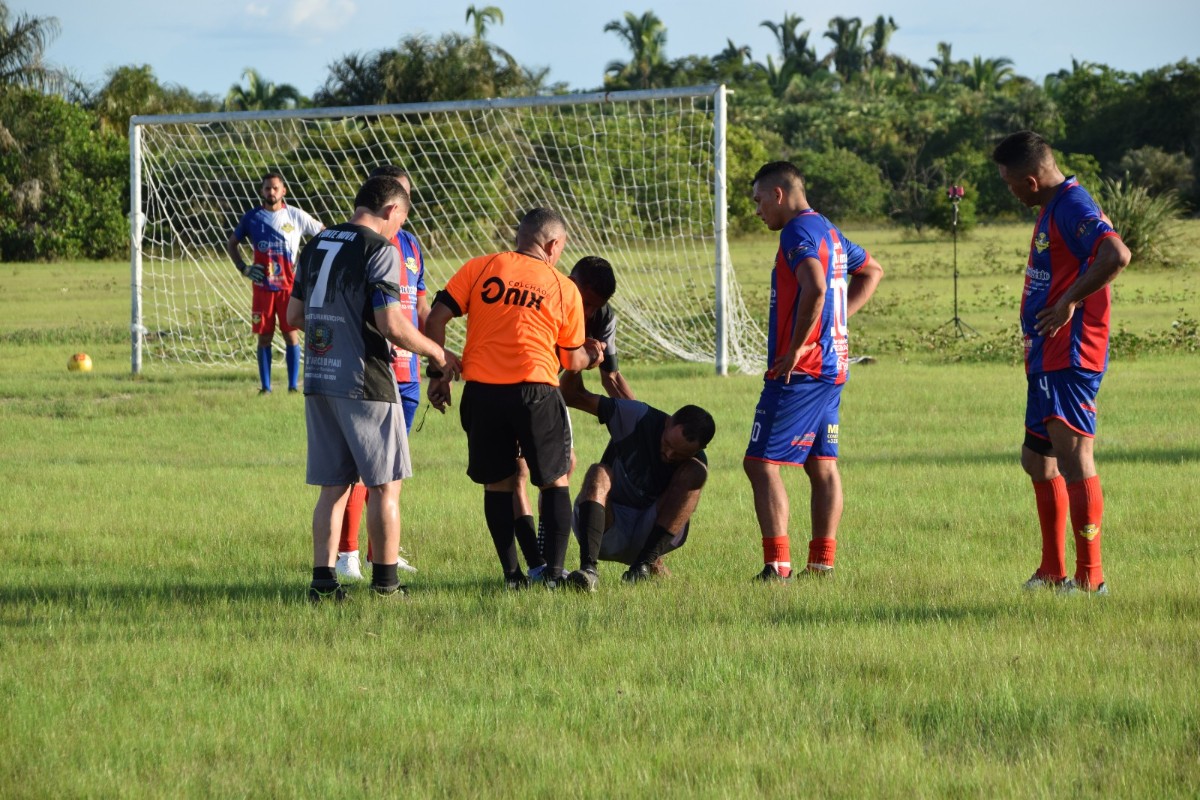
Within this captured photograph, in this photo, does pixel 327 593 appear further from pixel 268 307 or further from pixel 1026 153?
pixel 268 307

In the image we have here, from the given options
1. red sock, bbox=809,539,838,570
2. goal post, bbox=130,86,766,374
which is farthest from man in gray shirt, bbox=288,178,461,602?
goal post, bbox=130,86,766,374

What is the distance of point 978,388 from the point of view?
571 inches

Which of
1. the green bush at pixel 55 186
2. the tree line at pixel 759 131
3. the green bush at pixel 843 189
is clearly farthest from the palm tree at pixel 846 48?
the green bush at pixel 55 186

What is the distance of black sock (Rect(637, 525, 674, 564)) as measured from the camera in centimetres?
675

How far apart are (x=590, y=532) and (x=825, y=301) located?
1.57 m

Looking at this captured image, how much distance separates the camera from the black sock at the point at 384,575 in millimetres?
6242

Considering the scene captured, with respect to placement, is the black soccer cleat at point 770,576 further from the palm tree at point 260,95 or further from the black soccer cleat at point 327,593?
the palm tree at point 260,95

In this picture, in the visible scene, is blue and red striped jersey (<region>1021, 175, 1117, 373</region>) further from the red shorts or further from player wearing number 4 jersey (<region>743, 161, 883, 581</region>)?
the red shorts

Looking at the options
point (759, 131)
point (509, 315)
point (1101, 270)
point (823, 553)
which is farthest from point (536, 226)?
point (759, 131)

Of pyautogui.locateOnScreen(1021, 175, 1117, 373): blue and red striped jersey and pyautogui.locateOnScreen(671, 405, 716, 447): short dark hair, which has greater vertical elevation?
pyautogui.locateOnScreen(1021, 175, 1117, 373): blue and red striped jersey

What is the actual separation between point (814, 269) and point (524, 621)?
2.08 meters

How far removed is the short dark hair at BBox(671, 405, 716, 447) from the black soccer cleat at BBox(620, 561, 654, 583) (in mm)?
651

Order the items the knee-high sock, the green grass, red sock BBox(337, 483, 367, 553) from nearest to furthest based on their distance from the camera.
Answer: the green grass → red sock BBox(337, 483, 367, 553) → the knee-high sock

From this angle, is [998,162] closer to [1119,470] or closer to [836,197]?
[1119,470]
